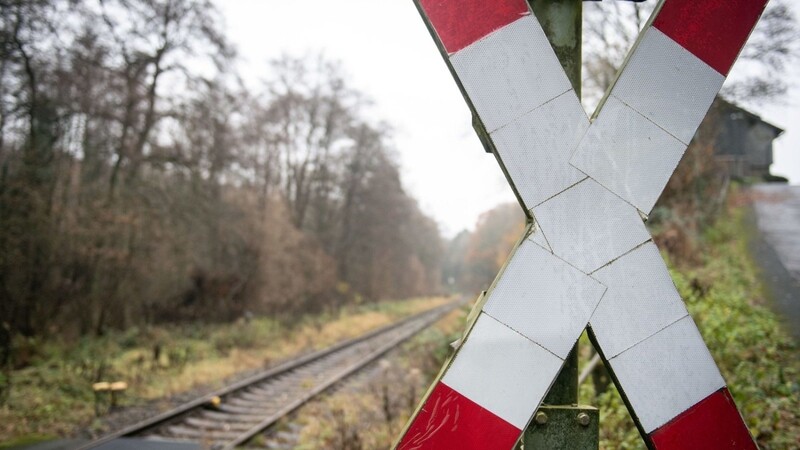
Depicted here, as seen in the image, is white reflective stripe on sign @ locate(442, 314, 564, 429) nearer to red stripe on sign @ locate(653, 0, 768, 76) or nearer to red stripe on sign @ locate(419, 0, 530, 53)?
red stripe on sign @ locate(419, 0, 530, 53)

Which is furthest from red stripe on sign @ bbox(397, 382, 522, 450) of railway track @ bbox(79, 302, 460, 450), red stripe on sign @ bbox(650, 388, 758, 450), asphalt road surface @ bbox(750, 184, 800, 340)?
asphalt road surface @ bbox(750, 184, 800, 340)

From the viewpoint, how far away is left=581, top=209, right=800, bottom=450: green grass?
3764mm

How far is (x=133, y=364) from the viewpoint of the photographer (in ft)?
38.8

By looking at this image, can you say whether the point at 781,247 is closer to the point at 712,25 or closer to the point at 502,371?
the point at 712,25

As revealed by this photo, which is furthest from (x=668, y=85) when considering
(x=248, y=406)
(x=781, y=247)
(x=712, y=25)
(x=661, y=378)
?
(x=781, y=247)

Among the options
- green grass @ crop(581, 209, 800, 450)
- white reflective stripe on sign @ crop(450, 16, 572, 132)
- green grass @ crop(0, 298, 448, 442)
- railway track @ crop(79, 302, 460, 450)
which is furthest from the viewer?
green grass @ crop(0, 298, 448, 442)

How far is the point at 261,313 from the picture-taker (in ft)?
72.0

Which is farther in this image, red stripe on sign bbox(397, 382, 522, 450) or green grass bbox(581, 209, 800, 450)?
green grass bbox(581, 209, 800, 450)

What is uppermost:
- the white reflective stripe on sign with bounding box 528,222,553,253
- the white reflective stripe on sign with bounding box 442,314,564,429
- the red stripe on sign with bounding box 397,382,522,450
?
the white reflective stripe on sign with bounding box 528,222,553,253

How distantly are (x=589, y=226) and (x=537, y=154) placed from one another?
19cm

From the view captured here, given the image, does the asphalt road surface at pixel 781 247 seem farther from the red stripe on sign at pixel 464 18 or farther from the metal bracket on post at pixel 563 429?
the red stripe on sign at pixel 464 18

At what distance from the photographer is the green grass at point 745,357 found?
12.3 ft

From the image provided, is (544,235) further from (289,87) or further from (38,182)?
(289,87)

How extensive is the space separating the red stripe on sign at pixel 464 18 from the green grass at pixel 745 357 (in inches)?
105
